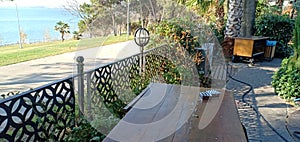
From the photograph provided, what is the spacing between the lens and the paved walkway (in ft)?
10.2

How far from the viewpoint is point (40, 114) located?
228cm

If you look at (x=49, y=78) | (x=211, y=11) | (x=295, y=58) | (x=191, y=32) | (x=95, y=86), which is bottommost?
(x=49, y=78)

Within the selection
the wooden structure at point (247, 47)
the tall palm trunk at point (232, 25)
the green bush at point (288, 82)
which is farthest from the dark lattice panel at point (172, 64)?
the tall palm trunk at point (232, 25)

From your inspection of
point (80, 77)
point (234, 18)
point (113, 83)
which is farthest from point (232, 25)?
point (80, 77)

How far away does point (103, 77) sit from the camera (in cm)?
344

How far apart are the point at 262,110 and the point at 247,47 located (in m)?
4.32

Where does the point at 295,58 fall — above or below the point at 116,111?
above

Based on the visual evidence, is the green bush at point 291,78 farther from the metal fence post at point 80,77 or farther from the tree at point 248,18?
the tree at point 248,18

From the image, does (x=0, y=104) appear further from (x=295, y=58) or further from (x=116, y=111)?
(x=295, y=58)

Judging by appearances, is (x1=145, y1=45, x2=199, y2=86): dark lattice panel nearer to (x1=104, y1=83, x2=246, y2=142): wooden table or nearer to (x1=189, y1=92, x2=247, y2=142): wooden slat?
(x1=104, y1=83, x2=246, y2=142): wooden table

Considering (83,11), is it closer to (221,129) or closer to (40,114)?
(40,114)

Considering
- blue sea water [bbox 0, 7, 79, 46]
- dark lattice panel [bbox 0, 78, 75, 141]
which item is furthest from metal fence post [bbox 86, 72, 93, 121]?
blue sea water [bbox 0, 7, 79, 46]

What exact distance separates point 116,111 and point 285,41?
27.4 ft

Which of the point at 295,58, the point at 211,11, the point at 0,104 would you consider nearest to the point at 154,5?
the point at 211,11
